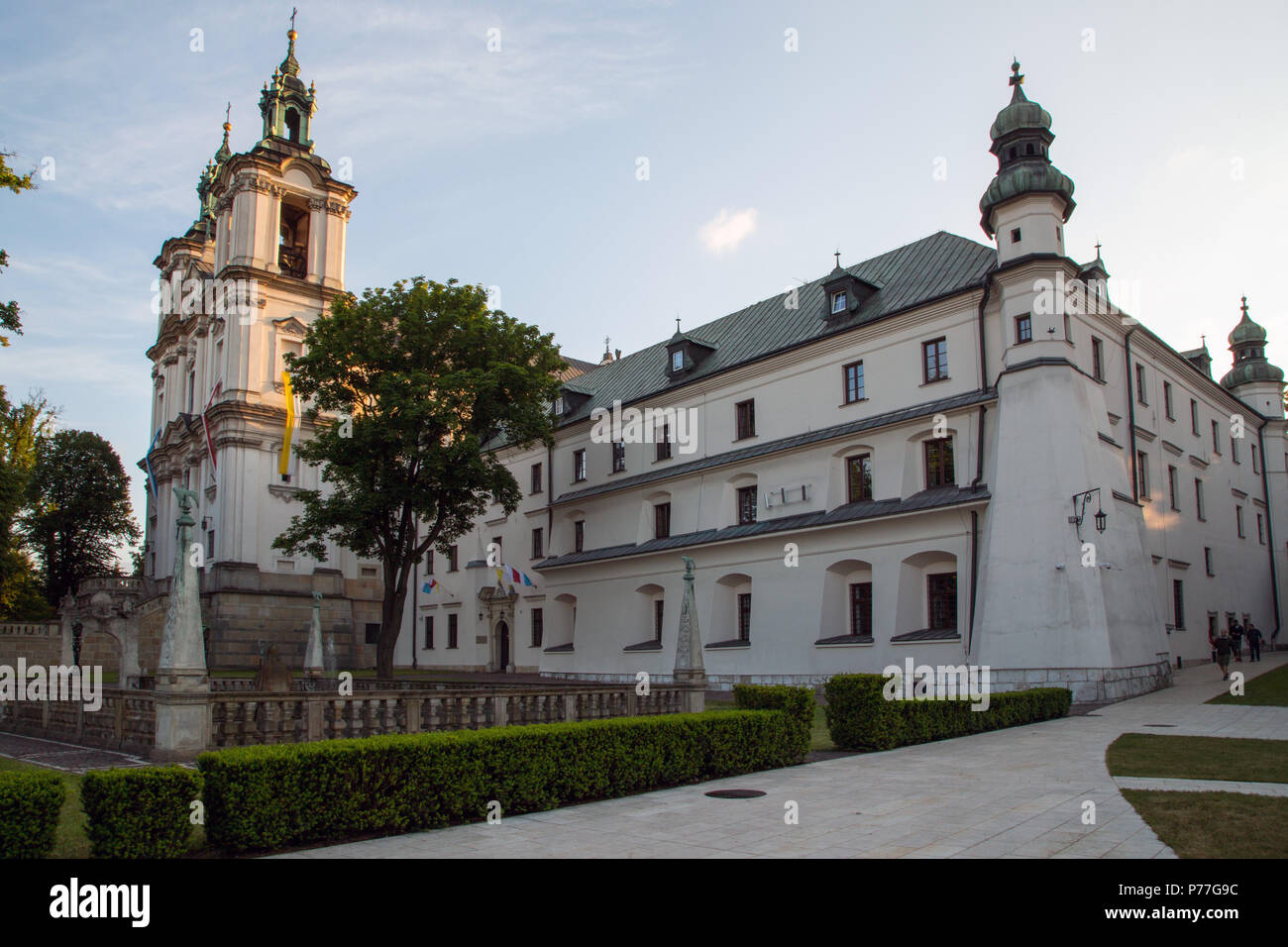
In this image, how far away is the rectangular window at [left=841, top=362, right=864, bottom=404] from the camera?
3088 cm

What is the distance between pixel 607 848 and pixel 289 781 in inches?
121

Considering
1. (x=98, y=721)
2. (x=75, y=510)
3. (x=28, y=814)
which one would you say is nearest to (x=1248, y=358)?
(x=98, y=721)

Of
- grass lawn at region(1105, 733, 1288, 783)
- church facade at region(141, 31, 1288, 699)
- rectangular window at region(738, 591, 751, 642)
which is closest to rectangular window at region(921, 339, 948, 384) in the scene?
church facade at region(141, 31, 1288, 699)

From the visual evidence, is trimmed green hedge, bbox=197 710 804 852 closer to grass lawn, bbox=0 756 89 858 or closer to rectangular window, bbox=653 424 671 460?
grass lawn, bbox=0 756 89 858

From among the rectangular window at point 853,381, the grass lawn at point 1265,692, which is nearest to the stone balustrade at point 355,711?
the grass lawn at point 1265,692

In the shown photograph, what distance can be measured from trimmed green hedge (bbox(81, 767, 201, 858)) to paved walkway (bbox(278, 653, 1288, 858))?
1106 mm

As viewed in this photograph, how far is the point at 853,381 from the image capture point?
31188mm

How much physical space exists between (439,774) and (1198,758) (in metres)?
11.1

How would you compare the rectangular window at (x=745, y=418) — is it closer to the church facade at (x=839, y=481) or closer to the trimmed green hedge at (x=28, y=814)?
the church facade at (x=839, y=481)

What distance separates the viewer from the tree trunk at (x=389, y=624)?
105 feet

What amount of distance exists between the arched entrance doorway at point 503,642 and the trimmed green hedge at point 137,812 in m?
37.8
